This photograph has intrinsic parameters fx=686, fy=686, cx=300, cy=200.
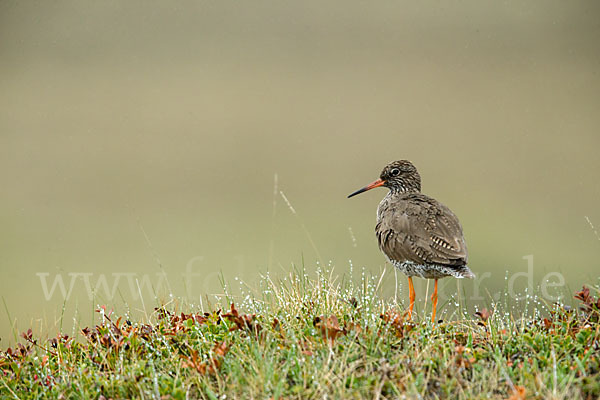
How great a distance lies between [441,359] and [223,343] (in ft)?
5.27

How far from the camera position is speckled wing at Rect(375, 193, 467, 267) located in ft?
22.4

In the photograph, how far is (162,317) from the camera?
20.9ft

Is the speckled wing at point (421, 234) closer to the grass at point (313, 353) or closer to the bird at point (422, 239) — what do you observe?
the bird at point (422, 239)

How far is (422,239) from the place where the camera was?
699cm

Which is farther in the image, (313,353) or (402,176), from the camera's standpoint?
(402,176)

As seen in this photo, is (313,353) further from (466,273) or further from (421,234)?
(421,234)

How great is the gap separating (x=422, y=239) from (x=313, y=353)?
2.43 m

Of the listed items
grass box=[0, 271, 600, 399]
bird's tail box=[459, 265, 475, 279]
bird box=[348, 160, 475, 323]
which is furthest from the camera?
bird box=[348, 160, 475, 323]

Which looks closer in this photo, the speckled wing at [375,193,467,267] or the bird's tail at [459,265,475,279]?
the bird's tail at [459,265,475,279]

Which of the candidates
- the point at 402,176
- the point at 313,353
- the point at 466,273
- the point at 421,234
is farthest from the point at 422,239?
the point at 313,353

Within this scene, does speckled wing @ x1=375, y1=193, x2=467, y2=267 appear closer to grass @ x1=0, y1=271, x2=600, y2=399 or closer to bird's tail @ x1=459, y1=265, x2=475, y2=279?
bird's tail @ x1=459, y1=265, x2=475, y2=279

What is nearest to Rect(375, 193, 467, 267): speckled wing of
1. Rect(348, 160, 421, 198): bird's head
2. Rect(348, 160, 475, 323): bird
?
Rect(348, 160, 475, 323): bird

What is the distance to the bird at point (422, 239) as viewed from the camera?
679 cm

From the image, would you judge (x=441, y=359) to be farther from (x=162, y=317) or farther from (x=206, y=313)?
(x=162, y=317)
